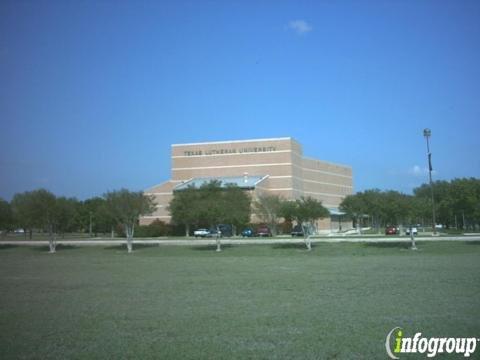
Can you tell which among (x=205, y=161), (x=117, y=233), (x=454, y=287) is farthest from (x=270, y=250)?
(x=205, y=161)

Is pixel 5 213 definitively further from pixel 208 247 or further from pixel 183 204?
pixel 208 247

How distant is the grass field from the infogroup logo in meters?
0.21

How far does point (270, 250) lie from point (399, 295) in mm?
27012

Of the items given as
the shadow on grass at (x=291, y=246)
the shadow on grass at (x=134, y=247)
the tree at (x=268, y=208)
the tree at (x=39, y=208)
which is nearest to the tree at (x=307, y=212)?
the shadow on grass at (x=291, y=246)

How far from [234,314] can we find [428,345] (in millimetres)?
4623

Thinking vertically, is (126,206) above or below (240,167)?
below

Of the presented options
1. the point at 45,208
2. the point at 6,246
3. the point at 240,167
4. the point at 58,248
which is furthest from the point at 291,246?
the point at 240,167

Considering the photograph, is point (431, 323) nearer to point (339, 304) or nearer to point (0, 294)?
point (339, 304)

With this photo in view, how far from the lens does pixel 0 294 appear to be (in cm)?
1673

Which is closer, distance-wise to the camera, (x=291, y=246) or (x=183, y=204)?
(x=291, y=246)

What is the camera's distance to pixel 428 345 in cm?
872

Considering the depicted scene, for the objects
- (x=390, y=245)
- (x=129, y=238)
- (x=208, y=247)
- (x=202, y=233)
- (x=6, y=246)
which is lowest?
(x=390, y=245)

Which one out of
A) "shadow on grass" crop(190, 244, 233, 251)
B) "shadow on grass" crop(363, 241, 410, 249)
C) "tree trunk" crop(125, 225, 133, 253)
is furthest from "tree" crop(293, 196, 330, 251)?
"tree trunk" crop(125, 225, 133, 253)

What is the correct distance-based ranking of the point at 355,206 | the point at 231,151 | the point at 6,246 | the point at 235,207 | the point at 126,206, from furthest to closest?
1. the point at 231,151
2. the point at 355,206
3. the point at 6,246
4. the point at 235,207
5. the point at 126,206
